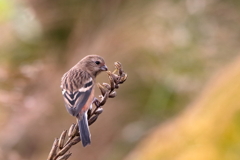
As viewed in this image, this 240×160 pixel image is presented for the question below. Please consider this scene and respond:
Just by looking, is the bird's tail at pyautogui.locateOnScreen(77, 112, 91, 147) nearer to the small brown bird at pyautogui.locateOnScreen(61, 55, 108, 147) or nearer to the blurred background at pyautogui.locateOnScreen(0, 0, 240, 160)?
the small brown bird at pyautogui.locateOnScreen(61, 55, 108, 147)

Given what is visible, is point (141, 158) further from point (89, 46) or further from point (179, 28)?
point (89, 46)

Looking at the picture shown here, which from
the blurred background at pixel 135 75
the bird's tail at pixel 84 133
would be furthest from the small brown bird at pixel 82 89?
the blurred background at pixel 135 75

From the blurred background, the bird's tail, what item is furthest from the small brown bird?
the blurred background

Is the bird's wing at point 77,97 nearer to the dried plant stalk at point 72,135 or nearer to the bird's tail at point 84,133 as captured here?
the bird's tail at point 84,133

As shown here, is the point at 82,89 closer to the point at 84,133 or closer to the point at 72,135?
the point at 84,133

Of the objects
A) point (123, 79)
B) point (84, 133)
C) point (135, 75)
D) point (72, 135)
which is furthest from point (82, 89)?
point (135, 75)
